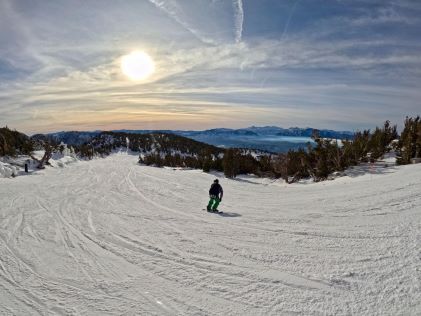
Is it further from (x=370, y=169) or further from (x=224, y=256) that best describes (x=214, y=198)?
(x=370, y=169)

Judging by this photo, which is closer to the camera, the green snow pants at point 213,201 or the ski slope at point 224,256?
the ski slope at point 224,256

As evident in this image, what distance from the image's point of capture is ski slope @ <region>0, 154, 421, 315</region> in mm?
4629

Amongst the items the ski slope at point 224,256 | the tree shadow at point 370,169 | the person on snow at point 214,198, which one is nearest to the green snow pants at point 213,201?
the person on snow at point 214,198

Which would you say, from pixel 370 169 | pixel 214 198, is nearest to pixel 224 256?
pixel 214 198

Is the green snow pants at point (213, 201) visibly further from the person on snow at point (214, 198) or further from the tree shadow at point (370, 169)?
the tree shadow at point (370, 169)

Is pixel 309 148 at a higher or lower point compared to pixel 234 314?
higher

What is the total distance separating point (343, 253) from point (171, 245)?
11.7 ft

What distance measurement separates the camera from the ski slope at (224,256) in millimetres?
4629

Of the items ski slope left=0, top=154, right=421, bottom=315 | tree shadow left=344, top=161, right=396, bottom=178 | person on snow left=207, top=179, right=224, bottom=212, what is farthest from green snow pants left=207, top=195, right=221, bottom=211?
tree shadow left=344, top=161, right=396, bottom=178

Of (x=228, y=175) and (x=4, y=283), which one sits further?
(x=228, y=175)

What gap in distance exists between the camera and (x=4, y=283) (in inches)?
215

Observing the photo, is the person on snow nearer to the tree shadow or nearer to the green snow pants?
the green snow pants

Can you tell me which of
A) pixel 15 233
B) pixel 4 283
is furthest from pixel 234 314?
pixel 15 233

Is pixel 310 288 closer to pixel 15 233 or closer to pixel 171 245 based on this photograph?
pixel 171 245
